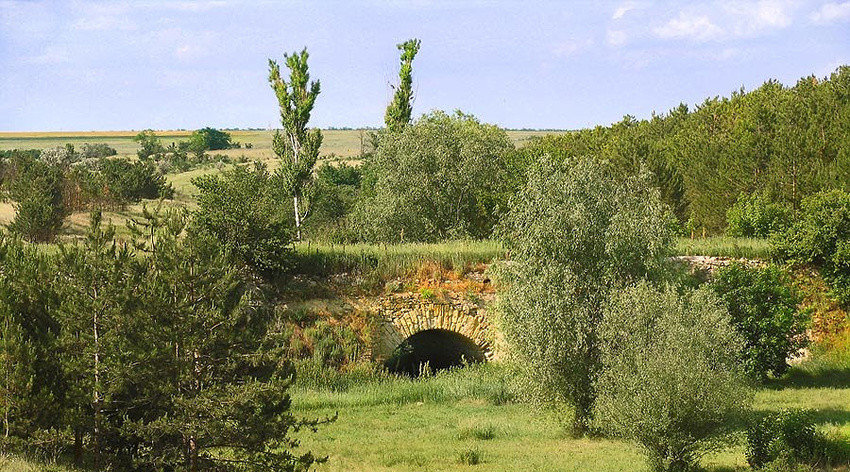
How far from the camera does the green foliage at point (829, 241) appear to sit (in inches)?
1043

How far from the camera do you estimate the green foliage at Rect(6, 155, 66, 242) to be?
1446 inches

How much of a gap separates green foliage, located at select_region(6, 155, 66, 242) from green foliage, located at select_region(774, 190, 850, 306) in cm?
2697

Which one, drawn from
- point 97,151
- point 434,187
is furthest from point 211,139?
point 434,187

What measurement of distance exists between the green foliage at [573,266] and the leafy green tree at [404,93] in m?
31.3

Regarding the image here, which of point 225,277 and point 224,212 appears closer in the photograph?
point 225,277

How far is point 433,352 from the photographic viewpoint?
3139 cm

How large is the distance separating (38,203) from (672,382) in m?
30.7

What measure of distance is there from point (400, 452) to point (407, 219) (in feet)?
71.2

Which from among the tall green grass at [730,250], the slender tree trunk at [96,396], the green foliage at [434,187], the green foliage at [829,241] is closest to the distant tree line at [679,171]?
the green foliage at [434,187]

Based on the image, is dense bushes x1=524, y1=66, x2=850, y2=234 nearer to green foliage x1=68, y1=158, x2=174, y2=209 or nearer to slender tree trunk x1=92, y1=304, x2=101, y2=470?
green foliage x1=68, y1=158, x2=174, y2=209

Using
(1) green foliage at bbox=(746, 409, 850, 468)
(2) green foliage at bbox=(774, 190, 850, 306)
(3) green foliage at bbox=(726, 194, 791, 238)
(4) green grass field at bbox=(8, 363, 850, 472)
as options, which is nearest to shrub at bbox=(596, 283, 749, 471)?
(1) green foliage at bbox=(746, 409, 850, 468)

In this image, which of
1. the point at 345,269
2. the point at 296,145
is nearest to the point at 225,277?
the point at 345,269

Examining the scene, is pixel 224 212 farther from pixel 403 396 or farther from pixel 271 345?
pixel 271 345

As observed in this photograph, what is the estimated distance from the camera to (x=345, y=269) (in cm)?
2844
